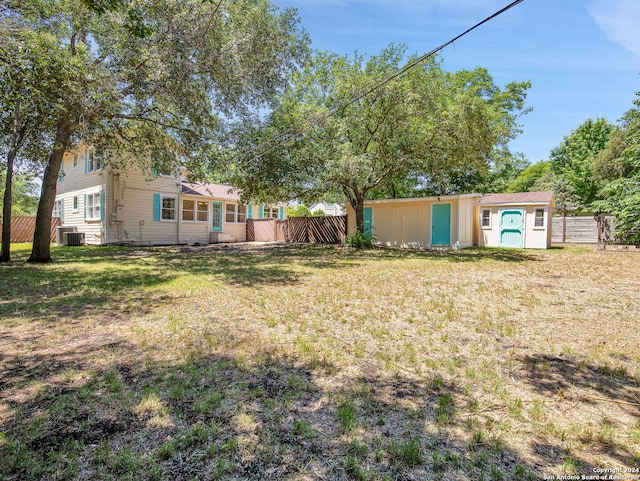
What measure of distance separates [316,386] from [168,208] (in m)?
16.9

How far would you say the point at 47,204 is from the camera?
941 cm

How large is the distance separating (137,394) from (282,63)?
10.8 metres

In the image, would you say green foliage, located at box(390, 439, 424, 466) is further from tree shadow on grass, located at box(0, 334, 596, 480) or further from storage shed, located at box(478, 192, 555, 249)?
storage shed, located at box(478, 192, 555, 249)

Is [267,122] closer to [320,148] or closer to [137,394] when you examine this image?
[320,148]

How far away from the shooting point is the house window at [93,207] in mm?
15508

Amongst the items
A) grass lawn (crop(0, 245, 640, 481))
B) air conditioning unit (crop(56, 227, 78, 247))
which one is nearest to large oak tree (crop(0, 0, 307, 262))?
grass lawn (crop(0, 245, 640, 481))

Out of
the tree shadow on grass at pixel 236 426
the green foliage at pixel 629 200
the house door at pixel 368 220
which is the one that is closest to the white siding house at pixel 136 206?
the house door at pixel 368 220

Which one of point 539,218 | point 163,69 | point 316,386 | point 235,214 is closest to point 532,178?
point 539,218

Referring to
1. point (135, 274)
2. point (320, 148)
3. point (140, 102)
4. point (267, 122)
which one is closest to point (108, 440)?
point (135, 274)

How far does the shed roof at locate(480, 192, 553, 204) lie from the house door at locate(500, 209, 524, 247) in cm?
48

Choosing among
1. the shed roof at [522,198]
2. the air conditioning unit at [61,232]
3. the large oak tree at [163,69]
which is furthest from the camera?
the air conditioning unit at [61,232]

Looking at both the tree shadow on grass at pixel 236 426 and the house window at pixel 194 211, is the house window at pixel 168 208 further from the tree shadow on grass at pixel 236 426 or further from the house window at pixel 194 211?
the tree shadow on grass at pixel 236 426

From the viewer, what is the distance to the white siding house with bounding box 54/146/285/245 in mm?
15039

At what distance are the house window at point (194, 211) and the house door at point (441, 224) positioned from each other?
41.1 ft
